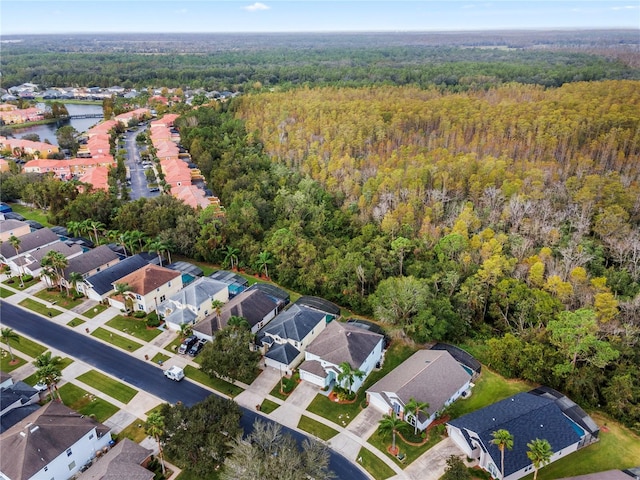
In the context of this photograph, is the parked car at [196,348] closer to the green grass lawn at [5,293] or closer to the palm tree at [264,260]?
the palm tree at [264,260]

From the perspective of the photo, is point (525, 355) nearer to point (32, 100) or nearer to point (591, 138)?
point (591, 138)

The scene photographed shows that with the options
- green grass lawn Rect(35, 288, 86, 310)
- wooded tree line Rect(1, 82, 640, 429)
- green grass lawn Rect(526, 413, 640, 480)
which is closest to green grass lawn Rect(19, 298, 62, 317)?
green grass lawn Rect(35, 288, 86, 310)

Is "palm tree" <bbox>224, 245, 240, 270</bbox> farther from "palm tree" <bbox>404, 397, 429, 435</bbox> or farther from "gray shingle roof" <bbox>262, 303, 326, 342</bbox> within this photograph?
"palm tree" <bbox>404, 397, 429, 435</bbox>

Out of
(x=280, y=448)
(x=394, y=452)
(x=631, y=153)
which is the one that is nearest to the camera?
(x=280, y=448)

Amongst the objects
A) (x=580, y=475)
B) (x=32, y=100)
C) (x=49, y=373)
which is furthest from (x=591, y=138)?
(x=32, y=100)

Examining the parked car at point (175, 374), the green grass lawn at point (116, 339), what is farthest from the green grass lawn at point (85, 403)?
the green grass lawn at point (116, 339)

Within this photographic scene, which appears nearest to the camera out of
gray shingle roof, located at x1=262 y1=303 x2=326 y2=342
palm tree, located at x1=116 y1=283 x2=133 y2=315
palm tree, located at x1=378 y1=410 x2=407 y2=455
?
palm tree, located at x1=378 y1=410 x2=407 y2=455
